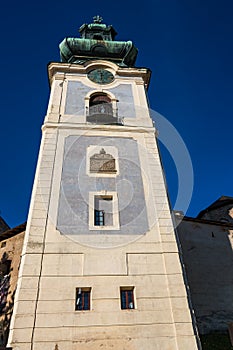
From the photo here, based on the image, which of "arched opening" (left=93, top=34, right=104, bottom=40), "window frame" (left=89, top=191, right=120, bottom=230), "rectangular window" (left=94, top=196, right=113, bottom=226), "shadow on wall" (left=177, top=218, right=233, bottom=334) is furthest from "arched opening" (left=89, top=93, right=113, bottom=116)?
"arched opening" (left=93, top=34, right=104, bottom=40)

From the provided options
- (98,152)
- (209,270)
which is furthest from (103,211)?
(209,270)

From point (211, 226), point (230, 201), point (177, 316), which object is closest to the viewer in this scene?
point (177, 316)

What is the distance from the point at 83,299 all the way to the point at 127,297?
125 centimetres

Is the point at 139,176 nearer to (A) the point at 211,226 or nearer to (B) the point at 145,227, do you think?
(B) the point at 145,227

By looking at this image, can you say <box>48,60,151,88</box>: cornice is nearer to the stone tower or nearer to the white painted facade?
the stone tower

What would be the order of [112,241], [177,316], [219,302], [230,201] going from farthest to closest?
[230,201] < [219,302] < [112,241] < [177,316]

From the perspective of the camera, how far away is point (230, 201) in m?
22.8

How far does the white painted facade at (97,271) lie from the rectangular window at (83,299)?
13 cm

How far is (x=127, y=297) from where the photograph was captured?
8.02 m

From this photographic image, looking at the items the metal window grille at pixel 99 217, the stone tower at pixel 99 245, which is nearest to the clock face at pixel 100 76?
the stone tower at pixel 99 245

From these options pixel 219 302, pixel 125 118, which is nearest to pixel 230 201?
pixel 219 302

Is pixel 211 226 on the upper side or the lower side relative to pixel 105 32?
lower

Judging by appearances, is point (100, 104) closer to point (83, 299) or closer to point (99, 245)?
point (99, 245)

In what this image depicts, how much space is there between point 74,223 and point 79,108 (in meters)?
6.93
